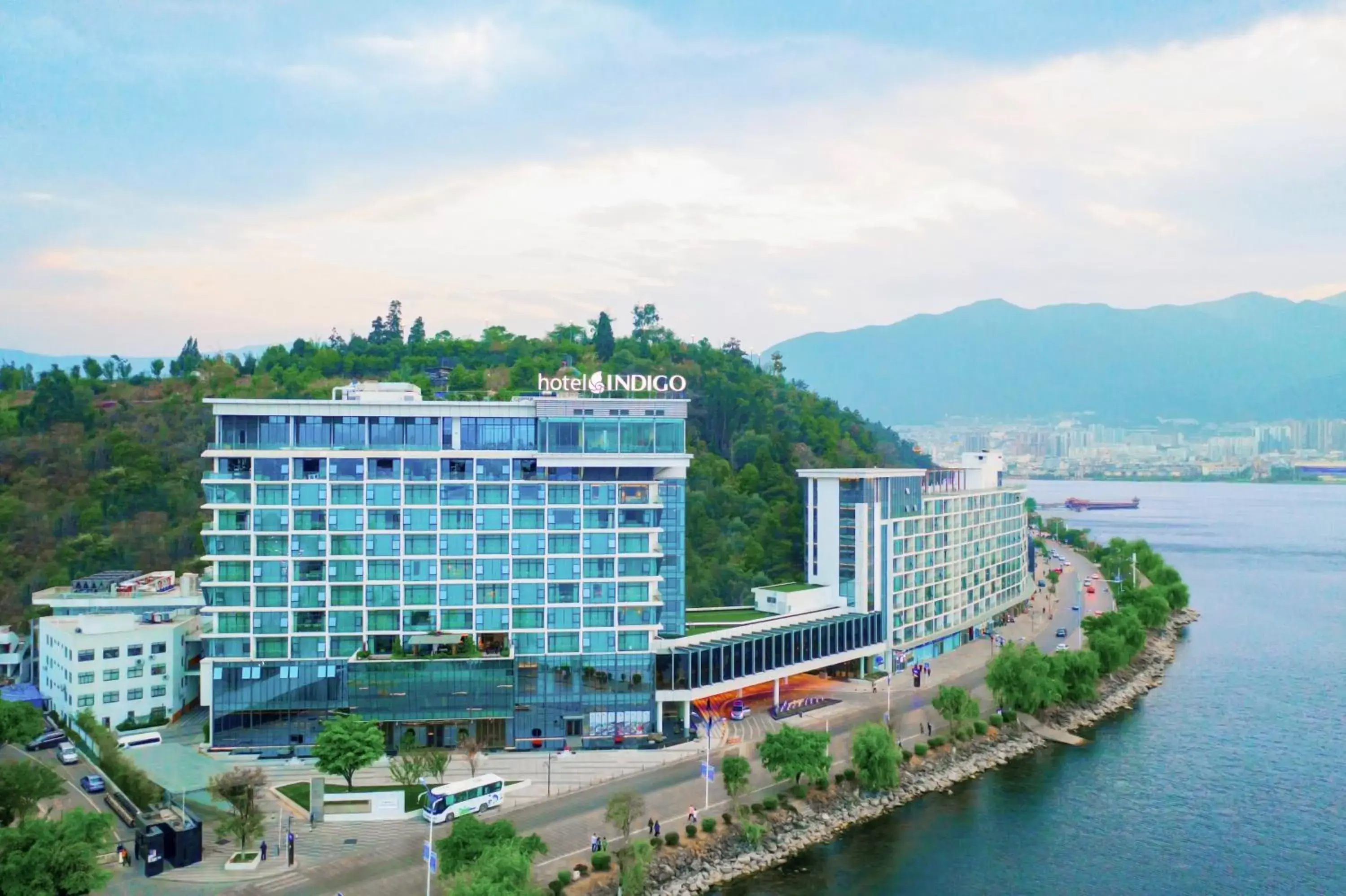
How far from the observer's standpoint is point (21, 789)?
38.4 m

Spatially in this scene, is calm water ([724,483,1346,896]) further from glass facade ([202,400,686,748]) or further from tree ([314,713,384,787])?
tree ([314,713,384,787])

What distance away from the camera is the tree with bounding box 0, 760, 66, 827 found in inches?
1508

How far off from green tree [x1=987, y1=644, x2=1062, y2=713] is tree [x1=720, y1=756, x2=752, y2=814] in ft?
74.4

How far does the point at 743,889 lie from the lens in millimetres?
40719

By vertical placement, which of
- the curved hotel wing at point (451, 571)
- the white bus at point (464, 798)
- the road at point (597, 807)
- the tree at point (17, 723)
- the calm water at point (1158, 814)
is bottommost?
the calm water at point (1158, 814)

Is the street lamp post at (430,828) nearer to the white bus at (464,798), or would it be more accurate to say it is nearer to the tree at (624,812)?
the white bus at (464,798)

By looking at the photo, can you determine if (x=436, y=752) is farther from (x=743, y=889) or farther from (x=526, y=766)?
(x=743, y=889)

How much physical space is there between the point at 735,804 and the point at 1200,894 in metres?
19.7

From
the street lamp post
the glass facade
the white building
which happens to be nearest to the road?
the street lamp post

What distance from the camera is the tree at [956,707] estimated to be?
185ft

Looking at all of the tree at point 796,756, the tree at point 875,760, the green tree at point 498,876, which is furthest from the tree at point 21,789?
the tree at point 875,760

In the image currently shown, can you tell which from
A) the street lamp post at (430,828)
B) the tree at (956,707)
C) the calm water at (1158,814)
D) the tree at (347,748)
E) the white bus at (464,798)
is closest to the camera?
the street lamp post at (430,828)

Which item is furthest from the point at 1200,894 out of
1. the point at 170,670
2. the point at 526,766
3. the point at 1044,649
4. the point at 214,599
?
the point at 170,670

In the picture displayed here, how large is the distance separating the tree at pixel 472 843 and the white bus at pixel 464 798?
18.9 ft
